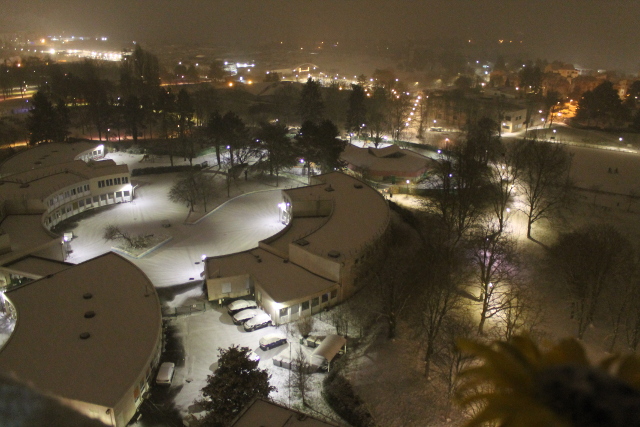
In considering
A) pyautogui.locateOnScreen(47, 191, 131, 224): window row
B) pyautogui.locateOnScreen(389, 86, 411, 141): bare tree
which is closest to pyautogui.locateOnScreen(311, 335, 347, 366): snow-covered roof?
pyautogui.locateOnScreen(47, 191, 131, 224): window row

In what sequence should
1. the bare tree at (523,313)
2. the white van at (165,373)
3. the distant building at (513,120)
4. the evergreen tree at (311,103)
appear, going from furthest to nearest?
1. the distant building at (513,120)
2. the evergreen tree at (311,103)
3. the bare tree at (523,313)
4. the white van at (165,373)

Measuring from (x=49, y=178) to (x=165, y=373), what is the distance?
20752 mm

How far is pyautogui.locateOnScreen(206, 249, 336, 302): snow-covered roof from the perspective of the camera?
19703mm

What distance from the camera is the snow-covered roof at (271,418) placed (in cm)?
1213

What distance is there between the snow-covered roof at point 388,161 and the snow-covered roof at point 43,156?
22.8 metres

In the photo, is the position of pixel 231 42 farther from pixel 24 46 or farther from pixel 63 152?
pixel 63 152

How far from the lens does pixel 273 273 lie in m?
21.0

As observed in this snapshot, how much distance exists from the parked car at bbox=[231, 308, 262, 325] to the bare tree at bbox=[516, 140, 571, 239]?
656 inches

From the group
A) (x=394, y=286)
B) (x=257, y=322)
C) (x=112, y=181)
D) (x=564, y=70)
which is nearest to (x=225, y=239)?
(x=257, y=322)

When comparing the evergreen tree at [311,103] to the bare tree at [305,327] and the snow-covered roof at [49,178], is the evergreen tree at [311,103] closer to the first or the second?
the snow-covered roof at [49,178]

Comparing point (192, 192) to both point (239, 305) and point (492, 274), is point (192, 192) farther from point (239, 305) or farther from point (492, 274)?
point (492, 274)

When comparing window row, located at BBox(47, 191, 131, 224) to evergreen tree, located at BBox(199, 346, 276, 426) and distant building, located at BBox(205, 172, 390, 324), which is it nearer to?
distant building, located at BBox(205, 172, 390, 324)

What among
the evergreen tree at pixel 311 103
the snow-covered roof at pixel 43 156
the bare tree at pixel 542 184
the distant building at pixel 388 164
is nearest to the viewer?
the bare tree at pixel 542 184

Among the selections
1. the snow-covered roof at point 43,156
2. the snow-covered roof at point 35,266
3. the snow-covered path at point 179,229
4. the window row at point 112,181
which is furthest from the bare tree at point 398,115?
the snow-covered roof at point 35,266
